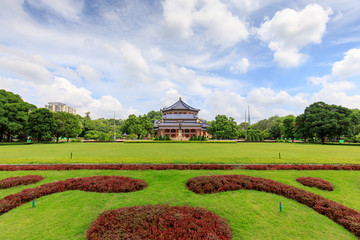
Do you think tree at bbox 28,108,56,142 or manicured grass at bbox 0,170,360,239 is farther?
tree at bbox 28,108,56,142

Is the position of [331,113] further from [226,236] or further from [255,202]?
[226,236]

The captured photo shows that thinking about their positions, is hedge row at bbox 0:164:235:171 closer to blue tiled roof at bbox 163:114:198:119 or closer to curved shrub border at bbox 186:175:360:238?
curved shrub border at bbox 186:175:360:238

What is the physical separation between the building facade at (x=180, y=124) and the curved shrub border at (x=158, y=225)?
1598 inches

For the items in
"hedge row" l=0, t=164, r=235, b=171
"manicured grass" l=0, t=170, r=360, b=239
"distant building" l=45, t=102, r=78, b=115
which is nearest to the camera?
"manicured grass" l=0, t=170, r=360, b=239

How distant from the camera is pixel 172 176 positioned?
288 inches

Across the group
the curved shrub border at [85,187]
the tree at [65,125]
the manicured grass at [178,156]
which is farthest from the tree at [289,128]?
the tree at [65,125]

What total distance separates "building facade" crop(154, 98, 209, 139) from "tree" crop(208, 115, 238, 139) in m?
4.02

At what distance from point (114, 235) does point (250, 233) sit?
2.85m

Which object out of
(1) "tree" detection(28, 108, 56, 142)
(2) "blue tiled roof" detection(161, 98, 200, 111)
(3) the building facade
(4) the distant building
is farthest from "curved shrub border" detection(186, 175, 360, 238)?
(4) the distant building

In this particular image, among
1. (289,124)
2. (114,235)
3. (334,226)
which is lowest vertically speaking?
(334,226)

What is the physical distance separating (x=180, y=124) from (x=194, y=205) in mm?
40422

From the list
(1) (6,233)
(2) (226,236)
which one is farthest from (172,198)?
(1) (6,233)

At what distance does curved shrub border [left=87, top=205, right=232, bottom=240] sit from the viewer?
3.12 meters

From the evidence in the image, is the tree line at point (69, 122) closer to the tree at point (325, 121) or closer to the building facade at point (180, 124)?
the tree at point (325, 121)
